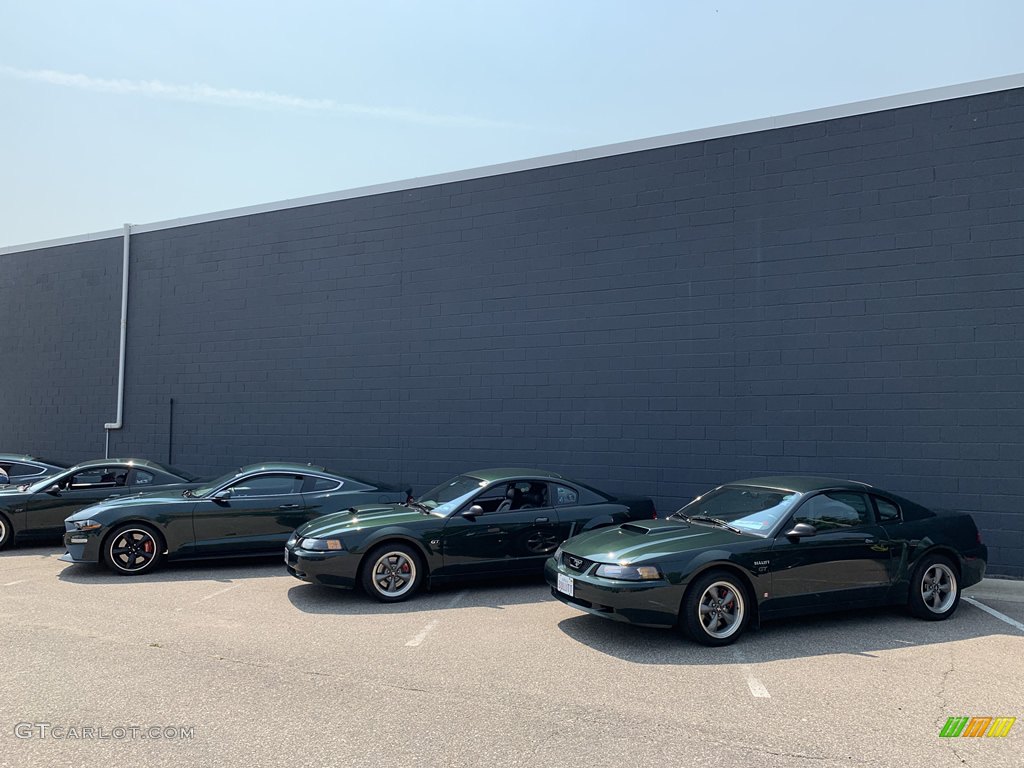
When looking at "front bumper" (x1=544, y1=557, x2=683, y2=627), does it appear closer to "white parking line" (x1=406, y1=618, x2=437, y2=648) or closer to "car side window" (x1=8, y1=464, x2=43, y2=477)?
"white parking line" (x1=406, y1=618, x2=437, y2=648)

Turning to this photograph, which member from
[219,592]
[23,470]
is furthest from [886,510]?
[23,470]

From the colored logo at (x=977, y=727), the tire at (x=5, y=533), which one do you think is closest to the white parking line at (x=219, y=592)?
the tire at (x=5, y=533)

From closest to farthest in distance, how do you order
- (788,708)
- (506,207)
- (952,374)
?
(788,708)
(952,374)
(506,207)

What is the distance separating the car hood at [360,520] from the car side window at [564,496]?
1.45 m

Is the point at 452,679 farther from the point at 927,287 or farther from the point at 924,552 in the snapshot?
the point at 927,287

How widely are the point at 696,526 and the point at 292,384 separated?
9719mm

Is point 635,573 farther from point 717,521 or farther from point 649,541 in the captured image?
point 717,521

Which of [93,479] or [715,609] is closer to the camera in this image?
[715,609]

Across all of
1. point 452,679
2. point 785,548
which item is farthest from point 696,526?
point 452,679

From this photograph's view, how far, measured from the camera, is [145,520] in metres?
9.24

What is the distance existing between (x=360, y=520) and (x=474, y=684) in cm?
316

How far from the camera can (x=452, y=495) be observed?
8703mm

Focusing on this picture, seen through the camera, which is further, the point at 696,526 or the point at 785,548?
the point at 696,526

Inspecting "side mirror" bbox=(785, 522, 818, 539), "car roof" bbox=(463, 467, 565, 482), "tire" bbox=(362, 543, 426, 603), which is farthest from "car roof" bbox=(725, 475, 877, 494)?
"tire" bbox=(362, 543, 426, 603)
